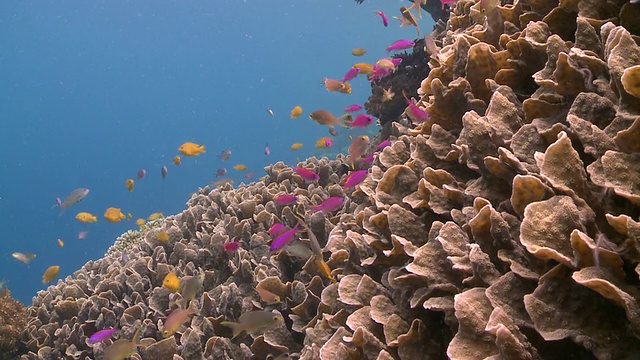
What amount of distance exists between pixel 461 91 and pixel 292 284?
2.08m

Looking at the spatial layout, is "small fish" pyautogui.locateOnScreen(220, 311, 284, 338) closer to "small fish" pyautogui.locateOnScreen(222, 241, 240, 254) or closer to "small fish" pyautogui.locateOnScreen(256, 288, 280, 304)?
"small fish" pyautogui.locateOnScreen(256, 288, 280, 304)

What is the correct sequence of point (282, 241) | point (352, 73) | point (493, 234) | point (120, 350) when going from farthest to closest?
1. point (352, 73)
2. point (282, 241)
3. point (120, 350)
4. point (493, 234)

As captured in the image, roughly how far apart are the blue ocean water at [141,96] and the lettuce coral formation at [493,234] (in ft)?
219

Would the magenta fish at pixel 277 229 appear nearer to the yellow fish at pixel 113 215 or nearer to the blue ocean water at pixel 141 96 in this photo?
the yellow fish at pixel 113 215

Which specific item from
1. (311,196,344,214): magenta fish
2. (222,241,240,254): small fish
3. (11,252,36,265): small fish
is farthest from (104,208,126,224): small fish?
(311,196,344,214): magenta fish

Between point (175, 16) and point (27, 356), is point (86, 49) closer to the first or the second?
point (175, 16)

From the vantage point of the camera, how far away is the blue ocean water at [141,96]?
300 ft

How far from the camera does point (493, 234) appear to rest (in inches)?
69.2

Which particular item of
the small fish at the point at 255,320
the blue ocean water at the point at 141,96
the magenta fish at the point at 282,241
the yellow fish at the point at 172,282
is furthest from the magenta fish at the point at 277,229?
the blue ocean water at the point at 141,96

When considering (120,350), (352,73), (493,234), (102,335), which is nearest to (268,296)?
(120,350)

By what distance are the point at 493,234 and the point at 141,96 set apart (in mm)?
155633

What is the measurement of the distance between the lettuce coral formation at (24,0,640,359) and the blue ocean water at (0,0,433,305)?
66.8 meters

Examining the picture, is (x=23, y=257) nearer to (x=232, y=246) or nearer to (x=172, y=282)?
(x=172, y=282)

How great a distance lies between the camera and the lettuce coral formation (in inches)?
54.8
